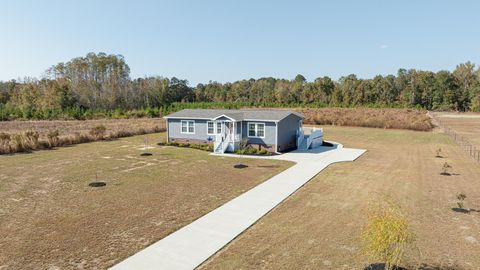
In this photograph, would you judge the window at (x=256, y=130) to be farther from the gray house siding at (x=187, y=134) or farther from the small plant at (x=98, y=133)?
the small plant at (x=98, y=133)

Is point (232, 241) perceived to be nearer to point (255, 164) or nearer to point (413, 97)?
point (255, 164)

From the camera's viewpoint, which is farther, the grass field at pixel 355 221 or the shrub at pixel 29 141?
the shrub at pixel 29 141

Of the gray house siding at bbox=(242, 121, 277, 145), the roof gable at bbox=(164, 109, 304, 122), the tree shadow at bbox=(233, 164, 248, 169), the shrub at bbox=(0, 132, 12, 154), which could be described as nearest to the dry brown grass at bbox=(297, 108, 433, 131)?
the roof gable at bbox=(164, 109, 304, 122)

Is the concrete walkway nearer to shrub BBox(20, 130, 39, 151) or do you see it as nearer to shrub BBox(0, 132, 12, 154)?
shrub BBox(0, 132, 12, 154)

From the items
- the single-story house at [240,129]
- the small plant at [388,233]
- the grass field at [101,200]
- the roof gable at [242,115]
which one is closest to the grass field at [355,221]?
the small plant at [388,233]

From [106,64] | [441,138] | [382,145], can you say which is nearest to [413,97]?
[441,138]

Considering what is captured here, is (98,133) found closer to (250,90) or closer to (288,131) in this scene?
(288,131)
